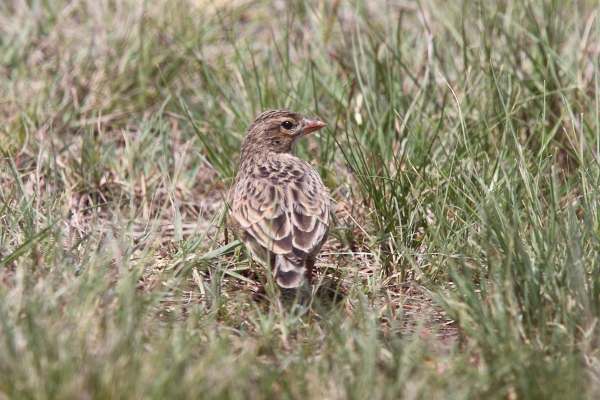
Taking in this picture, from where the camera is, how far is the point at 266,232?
514 cm

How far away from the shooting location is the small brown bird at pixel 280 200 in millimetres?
5000

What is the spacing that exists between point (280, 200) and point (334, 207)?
928mm

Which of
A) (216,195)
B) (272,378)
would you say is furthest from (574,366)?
(216,195)

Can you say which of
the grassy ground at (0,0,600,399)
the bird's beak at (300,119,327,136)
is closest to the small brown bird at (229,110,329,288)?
the bird's beak at (300,119,327,136)

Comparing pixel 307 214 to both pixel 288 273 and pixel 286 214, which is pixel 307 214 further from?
pixel 288 273

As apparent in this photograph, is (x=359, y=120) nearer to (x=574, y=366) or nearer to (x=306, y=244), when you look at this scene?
(x=306, y=244)

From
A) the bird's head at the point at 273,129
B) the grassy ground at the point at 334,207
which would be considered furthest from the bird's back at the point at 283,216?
the bird's head at the point at 273,129

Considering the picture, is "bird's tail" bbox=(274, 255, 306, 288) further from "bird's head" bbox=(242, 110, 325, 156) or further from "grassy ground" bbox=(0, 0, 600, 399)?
"bird's head" bbox=(242, 110, 325, 156)

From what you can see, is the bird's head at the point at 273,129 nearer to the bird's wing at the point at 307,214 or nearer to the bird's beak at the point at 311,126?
the bird's beak at the point at 311,126

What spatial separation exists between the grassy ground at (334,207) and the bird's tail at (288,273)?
0.11 metres

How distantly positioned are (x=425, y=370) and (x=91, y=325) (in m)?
1.43

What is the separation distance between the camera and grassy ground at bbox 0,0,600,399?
12.2 feet

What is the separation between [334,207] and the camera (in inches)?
247

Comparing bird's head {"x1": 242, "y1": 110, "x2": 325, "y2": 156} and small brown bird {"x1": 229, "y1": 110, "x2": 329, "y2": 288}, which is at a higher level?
bird's head {"x1": 242, "y1": 110, "x2": 325, "y2": 156}
